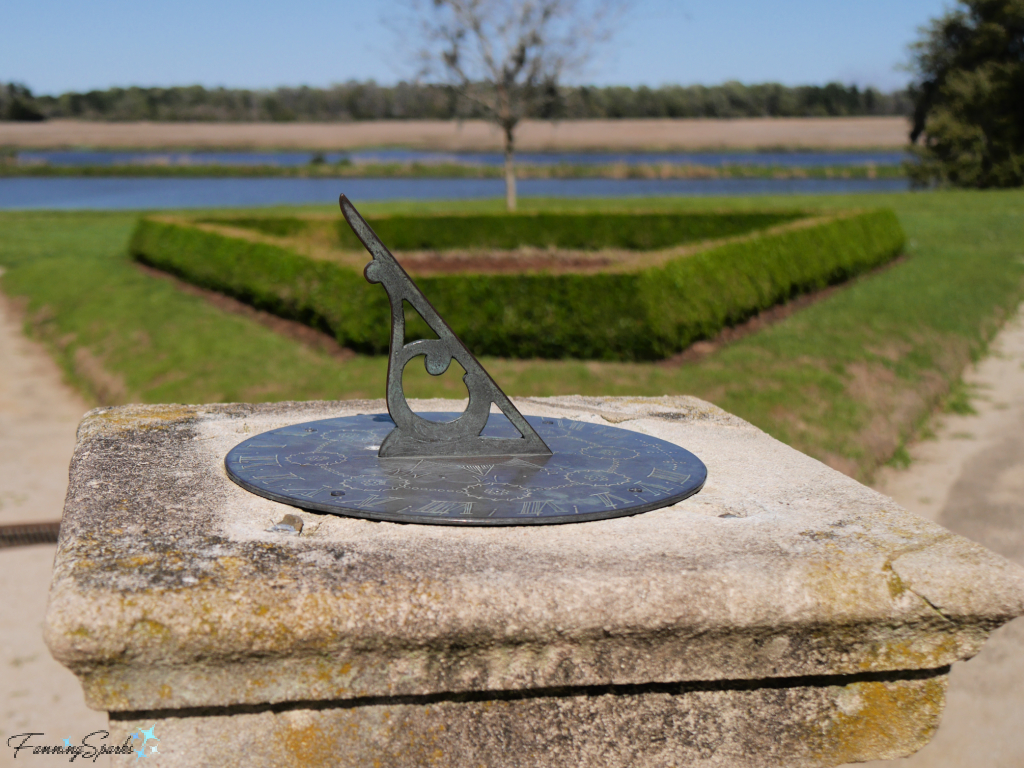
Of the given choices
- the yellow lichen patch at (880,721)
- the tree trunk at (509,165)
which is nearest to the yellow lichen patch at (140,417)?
the yellow lichen patch at (880,721)

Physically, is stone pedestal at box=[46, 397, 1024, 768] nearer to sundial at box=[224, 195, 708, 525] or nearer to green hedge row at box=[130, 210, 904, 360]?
sundial at box=[224, 195, 708, 525]

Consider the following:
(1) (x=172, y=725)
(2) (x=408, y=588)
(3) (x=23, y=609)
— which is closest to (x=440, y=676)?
(2) (x=408, y=588)

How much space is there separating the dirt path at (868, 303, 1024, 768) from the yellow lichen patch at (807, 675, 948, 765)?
101 centimetres

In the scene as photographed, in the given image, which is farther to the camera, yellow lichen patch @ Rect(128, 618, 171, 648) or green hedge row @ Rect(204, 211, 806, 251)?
green hedge row @ Rect(204, 211, 806, 251)

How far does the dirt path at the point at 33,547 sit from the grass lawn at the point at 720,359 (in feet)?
1.58

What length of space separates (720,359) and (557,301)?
1.65 meters

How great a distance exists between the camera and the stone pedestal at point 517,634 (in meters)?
2.16

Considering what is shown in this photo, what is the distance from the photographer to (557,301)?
8.70 m

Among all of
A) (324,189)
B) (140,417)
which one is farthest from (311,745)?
(324,189)

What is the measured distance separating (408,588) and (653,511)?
88 cm

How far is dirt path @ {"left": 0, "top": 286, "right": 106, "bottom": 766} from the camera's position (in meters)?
3.56

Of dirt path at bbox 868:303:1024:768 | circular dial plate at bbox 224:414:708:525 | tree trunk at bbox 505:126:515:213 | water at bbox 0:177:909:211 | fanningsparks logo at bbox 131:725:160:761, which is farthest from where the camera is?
water at bbox 0:177:909:211

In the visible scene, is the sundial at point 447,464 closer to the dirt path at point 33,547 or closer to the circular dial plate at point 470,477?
the circular dial plate at point 470,477

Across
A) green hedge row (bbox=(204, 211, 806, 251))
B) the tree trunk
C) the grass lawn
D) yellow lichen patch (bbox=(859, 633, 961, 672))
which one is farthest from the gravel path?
the tree trunk
